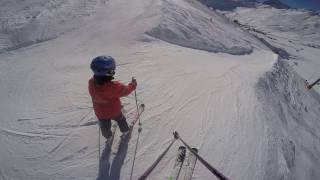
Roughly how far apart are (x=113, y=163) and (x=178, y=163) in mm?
1107

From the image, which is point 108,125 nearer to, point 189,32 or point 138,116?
point 138,116

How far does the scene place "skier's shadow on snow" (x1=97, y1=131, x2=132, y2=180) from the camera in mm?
4895

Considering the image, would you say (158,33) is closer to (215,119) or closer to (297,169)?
(215,119)

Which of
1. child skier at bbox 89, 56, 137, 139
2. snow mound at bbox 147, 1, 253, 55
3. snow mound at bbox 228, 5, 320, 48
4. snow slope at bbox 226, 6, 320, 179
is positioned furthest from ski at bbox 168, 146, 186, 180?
snow mound at bbox 228, 5, 320, 48

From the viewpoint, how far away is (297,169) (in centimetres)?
684

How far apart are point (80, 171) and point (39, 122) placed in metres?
1.85

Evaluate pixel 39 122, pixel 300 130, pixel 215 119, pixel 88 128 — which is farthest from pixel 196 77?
pixel 39 122

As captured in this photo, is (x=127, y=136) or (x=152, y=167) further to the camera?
(x=127, y=136)

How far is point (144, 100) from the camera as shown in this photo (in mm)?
7160

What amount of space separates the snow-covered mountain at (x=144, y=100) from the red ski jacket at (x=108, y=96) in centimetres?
88

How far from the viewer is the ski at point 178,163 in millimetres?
5014

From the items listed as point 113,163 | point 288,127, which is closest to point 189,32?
point 288,127

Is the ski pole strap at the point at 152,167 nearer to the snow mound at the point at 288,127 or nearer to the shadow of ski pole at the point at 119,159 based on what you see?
the shadow of ski pole at the point at 119,159

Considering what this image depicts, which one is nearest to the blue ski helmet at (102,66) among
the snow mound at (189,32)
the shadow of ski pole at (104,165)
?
the shadow of ski pole at (104,165)
